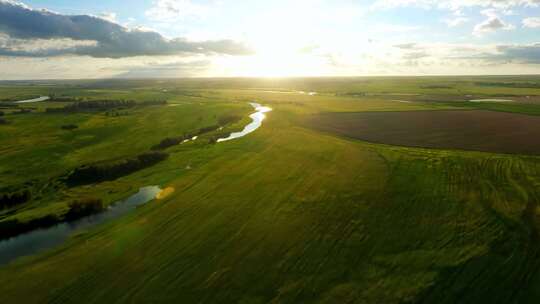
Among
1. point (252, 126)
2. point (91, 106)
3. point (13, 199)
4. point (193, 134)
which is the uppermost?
point (91, 106)

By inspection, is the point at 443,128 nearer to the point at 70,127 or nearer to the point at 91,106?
the point at 70,127

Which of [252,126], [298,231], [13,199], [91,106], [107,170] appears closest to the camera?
[298,231]

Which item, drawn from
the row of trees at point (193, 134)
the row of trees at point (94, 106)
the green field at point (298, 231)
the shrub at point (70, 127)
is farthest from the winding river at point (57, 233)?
the row of trees at point (94, 106)

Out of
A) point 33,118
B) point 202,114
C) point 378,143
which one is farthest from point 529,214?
point 33,118

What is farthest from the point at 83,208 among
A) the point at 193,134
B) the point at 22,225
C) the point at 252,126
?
the point at 252,126

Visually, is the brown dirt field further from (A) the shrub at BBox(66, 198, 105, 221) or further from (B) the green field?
(A) the shrub at BBox(66, 198, 105, 221)

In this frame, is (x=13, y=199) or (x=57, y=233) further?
(x=13, y=199)
